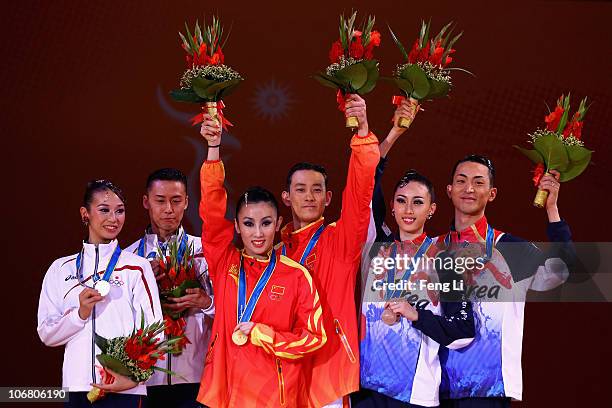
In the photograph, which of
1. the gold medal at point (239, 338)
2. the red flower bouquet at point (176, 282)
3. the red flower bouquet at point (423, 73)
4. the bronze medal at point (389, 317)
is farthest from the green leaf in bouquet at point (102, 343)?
the red flower bouquet at point (423, 73)

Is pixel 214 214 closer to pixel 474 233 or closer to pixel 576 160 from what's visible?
pixel 474 233

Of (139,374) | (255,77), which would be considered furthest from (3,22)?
(139,374)

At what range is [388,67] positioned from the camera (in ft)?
18.2

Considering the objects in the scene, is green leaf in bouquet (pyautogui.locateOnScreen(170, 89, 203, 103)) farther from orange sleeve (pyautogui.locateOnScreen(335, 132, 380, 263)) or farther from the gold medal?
the gold medal

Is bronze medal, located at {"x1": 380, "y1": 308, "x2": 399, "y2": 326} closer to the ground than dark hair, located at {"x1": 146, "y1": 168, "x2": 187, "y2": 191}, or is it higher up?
closer to the ground

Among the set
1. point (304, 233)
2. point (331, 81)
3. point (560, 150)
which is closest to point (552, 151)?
point (560, 150)

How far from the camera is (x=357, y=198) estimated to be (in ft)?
12.6

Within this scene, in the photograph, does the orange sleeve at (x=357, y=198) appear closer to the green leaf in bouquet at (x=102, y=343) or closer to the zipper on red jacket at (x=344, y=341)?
the zipper on red jacket at (x=344, y=341)

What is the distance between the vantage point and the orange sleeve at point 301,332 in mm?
3650

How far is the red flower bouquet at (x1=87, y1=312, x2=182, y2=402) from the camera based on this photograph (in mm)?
3734

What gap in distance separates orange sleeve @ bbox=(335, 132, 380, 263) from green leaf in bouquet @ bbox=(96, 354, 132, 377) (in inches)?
40.4

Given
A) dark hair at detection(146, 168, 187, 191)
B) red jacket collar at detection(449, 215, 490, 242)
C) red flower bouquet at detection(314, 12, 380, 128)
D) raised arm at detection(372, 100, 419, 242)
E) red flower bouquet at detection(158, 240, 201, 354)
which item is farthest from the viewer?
dark hair at detection(146, 168, 187, 191)

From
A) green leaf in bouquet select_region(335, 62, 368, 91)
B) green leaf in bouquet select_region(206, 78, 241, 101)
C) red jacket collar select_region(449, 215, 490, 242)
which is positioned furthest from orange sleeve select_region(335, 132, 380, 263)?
green leaf in bouquet select_region(206, 78, 241, 101)

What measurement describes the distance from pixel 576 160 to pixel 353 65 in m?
1.11
